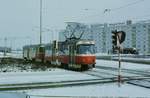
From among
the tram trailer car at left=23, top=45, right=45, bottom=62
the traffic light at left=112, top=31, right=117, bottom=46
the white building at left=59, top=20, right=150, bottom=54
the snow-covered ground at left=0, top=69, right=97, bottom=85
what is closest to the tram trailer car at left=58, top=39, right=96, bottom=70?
the snow-covered ground at left=0, top=69, right=97, bottom=85

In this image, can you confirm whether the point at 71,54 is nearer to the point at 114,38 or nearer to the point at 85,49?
the point at 85,49

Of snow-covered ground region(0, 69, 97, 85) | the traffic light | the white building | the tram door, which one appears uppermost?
the white building

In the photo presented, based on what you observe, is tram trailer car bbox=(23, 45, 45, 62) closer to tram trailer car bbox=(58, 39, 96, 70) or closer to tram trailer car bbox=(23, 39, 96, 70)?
tram trailer car bbox=(23, 39, 96, 70)

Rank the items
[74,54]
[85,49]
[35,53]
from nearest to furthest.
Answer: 1. [85,49]
2. [74,54]
3. [35,53]

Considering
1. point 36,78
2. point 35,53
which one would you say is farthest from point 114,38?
point 35,53

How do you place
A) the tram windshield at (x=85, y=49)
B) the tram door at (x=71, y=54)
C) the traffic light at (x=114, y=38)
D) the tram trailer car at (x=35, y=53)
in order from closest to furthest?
the traffic light at (x=114, y=38), the tram windshield at (x=85, y=49), the tram door at (x=71, y=54), the tram trailer car at (x=35, y=53)

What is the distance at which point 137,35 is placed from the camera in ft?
540

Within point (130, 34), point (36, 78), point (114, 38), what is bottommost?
point (36, 78)

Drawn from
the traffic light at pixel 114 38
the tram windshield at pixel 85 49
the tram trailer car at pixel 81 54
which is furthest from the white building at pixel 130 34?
the traffic light at pixel 114 38

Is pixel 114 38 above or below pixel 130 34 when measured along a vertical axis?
below

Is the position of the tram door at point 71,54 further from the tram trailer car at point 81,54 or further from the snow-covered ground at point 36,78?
A: the snow-covered ground at point 36,78

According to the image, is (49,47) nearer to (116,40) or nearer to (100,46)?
(116,40)

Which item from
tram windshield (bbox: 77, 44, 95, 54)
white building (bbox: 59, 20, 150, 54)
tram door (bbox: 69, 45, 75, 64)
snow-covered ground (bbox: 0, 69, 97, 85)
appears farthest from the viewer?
white building (bbox: 59, 20, 150, 54)

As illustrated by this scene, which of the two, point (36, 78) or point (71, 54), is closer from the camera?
point (36, 78)
